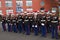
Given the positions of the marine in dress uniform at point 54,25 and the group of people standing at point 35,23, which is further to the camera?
the group of people standing at point 35,23

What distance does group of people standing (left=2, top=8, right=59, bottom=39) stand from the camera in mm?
11352

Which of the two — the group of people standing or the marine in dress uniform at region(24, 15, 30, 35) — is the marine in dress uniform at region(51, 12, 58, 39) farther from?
the marine in dress uniform at region(24, 15, 30, 35)

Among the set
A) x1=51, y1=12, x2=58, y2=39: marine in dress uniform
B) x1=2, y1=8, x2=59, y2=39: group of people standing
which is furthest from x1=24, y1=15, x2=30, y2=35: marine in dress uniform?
x1=51, y1=12, x2=58, y2=39: marine in dress uniform

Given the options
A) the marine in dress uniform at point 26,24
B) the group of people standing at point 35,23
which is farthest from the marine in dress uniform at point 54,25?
the marine in dress uniform at point 26,24

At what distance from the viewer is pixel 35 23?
1245 cm

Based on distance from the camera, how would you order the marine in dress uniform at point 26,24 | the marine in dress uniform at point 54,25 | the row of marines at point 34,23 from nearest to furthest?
the marine in dress uniform at point 54,25 → the row of marines at point 34,23 → the marine in dress uniform at point 26,24

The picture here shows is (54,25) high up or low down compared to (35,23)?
up

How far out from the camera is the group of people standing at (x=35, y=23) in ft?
37.2

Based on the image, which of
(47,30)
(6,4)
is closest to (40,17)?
(47,30)

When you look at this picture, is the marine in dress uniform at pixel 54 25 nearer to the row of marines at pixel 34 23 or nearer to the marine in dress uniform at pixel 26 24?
the row of marines at pixel 34 23

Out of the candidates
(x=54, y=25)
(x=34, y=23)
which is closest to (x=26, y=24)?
(x=34, y=23)

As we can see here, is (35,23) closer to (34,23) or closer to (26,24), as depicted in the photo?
(34,23)

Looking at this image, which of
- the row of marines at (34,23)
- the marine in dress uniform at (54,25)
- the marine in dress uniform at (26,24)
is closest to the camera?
the marine in dress uniform at (54,25)

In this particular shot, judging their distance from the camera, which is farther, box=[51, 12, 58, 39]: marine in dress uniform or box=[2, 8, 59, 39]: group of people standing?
box=[2, 8, 59, 39]: group of people standing
